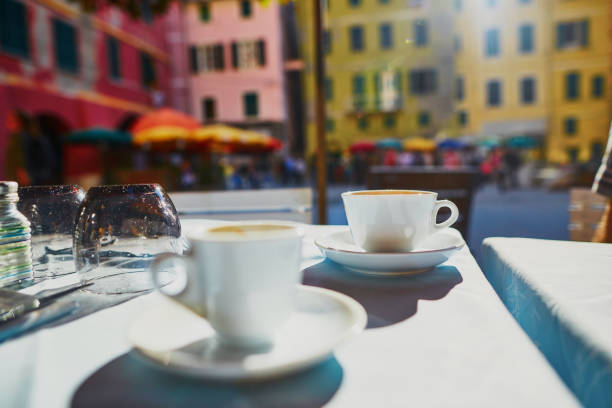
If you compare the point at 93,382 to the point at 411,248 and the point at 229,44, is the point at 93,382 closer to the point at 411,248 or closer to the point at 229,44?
the point at 411,248

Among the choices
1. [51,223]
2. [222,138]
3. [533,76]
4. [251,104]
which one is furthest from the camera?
[533,76]

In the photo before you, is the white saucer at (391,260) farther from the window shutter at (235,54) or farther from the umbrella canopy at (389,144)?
the window shutter at (235,54)

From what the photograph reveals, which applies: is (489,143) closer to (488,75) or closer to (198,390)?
(488,75)

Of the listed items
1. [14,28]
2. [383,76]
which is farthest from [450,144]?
[14,28]

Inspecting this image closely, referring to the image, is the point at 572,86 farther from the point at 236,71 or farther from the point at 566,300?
the point at 566,300

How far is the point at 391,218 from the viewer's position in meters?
0.72

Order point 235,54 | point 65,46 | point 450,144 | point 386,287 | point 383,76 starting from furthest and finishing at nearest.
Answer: point 383,76 → point 235,54 → point 450,144 → point 65,46 → point 386,287

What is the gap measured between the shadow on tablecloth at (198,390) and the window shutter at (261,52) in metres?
17.7

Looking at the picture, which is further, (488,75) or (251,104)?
(488,75)

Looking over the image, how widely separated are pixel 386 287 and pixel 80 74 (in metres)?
11.4

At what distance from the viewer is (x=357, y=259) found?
0.69m

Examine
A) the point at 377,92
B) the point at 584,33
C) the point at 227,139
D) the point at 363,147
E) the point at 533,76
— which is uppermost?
the point at 584,33

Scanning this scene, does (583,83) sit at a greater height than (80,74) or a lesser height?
greater

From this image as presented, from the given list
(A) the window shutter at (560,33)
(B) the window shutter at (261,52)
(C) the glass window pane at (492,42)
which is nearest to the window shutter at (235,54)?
(B) the window shutter at (261,52)
